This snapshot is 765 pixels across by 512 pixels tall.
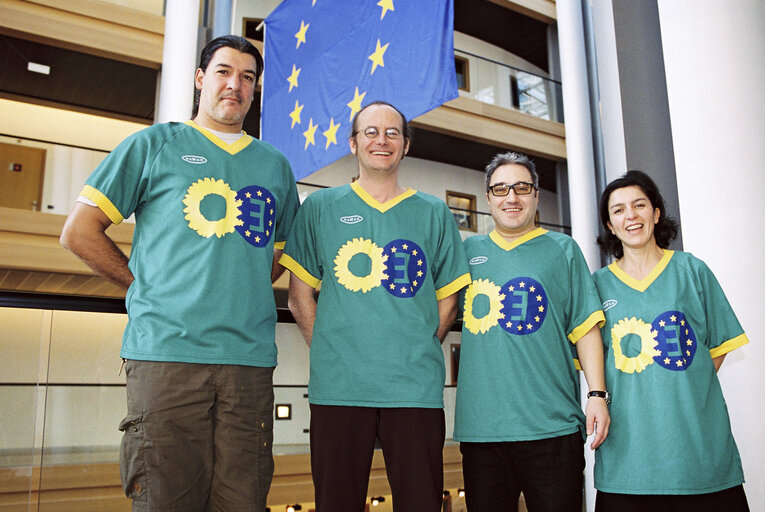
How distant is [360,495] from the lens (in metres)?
1.85

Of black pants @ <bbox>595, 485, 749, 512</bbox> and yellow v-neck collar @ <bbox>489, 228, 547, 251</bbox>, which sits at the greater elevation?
yellow v-neck collar @ <bbox>489, 228, 547, 251</bbox>

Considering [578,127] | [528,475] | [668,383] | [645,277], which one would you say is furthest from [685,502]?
[578,127]

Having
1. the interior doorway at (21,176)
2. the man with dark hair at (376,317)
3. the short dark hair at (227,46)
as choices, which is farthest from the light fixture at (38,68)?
the man with dark hair at (376,317)

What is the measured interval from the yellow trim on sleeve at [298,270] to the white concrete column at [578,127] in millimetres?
4587

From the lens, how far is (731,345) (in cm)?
210

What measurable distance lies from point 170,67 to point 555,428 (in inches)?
177

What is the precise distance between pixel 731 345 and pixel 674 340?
0.20 meters

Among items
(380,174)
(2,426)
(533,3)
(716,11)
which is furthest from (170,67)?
(533,3)

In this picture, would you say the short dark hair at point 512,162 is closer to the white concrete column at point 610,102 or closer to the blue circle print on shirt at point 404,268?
the blue circle print on shirt at point 404,268

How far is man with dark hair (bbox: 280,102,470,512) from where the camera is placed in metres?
1.84

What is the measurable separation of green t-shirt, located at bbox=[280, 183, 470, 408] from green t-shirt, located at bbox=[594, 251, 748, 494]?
1.84ft

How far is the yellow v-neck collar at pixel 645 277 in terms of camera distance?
2.18 meters

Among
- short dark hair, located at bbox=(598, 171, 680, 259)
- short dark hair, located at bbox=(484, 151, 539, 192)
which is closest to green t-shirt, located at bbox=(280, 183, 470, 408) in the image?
short dark hair, located at bbox=(484, 151, 539, 192)

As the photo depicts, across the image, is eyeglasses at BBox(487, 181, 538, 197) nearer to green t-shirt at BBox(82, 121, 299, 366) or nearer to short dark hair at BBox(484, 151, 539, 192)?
short dark hair at BBox(484, 151, 539, 192)
